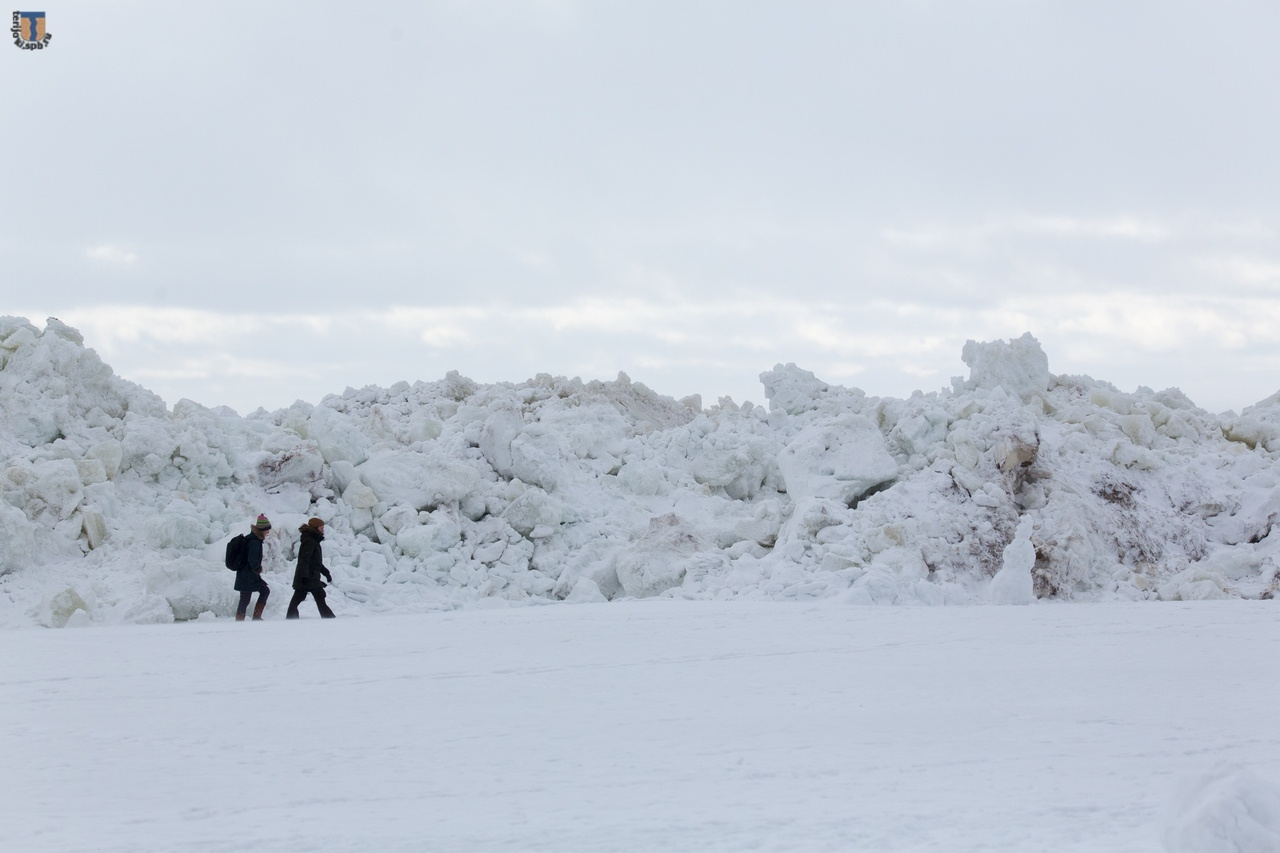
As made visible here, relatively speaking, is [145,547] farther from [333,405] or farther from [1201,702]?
[1201,702]

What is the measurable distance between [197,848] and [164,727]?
66.5 inches

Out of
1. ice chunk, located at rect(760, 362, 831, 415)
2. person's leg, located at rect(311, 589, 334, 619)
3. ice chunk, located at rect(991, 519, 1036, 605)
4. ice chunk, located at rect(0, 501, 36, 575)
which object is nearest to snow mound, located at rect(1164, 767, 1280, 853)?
ice chunk, located at rect(991, 519, 1036, 605)

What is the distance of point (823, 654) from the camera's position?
243 inches

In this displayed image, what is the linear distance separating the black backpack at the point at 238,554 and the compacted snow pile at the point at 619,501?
0.50 m

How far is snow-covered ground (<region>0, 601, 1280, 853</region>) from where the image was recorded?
3219 mm

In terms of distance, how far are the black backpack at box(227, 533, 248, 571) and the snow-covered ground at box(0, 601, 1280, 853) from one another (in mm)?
1599

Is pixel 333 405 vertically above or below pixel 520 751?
above

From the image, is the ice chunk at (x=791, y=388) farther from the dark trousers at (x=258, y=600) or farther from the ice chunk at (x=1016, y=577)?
the dark trousers at (x=258, y=600)

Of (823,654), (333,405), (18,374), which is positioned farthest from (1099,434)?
(18,374)

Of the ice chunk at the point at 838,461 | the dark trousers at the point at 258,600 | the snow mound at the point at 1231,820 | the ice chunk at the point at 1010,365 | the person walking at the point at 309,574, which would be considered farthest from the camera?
the ice chunk at the point at 1010,365

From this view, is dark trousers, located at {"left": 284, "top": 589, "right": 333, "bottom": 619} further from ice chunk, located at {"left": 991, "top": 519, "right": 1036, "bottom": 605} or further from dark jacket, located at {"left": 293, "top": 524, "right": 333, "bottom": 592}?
ice chunk, located at {"left": 991, "top": 519, "right": 1036, "bottom": 605}

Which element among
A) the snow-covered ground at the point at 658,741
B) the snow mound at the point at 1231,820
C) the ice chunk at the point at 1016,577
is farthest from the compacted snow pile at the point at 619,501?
the snow mound at the point at 1231,820

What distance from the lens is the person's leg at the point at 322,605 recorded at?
29.3 ft

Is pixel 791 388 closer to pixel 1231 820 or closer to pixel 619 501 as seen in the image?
pixel 619 501
